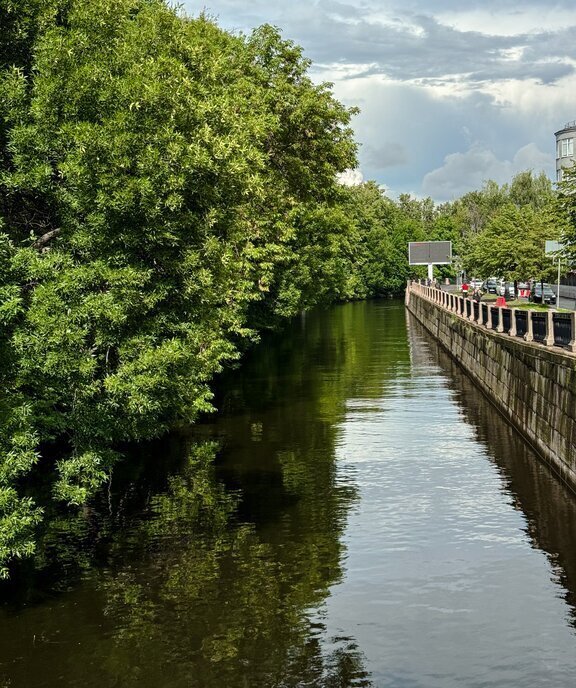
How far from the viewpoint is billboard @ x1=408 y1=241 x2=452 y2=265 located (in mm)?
163000

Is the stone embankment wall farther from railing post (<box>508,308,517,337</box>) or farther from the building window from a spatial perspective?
the building window

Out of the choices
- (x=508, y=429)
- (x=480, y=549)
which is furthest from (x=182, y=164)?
(x=508, y=429)

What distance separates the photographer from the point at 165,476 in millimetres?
25844

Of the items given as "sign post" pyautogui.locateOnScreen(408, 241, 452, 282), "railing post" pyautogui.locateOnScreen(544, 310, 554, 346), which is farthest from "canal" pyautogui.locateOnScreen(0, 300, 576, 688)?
"sign post" pyautogui.locateOnScreen(408, 241, 452, 282)

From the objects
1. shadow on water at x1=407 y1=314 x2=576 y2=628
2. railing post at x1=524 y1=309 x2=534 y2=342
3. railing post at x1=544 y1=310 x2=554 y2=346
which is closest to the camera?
shadow on water at x1=407 y1=314 x2=576 y2=628

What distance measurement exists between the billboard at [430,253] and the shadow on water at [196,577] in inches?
5269

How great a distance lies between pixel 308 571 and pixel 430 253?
483ft

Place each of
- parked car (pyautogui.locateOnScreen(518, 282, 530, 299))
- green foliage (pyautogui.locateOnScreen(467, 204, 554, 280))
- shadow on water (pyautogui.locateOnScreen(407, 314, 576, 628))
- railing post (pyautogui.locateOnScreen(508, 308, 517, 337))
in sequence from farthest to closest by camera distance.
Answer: parked car (pyautogui.locateOnScreen(518, 282, 530, 299)) < green foliage (pyautogui.locateOnScreen(467, 204, 554, 280)) < railing post (pyautogui.locateOnScreen(508, 308, 517, 337)) < shadow on water (pyautogui.locateOnScreen(407, 314, 576, 628))

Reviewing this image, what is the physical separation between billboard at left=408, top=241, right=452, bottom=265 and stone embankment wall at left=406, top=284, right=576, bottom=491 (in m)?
116

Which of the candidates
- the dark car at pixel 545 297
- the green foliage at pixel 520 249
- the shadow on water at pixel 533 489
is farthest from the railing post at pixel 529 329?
the green foliage at pixel 520 249

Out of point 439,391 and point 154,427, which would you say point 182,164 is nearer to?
point 154,427

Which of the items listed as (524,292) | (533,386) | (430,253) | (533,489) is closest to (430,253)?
(430,253)

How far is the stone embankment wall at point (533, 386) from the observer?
23.7 meters

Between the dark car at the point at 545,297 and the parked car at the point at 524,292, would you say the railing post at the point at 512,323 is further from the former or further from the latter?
the parked car at the point at 524,292
